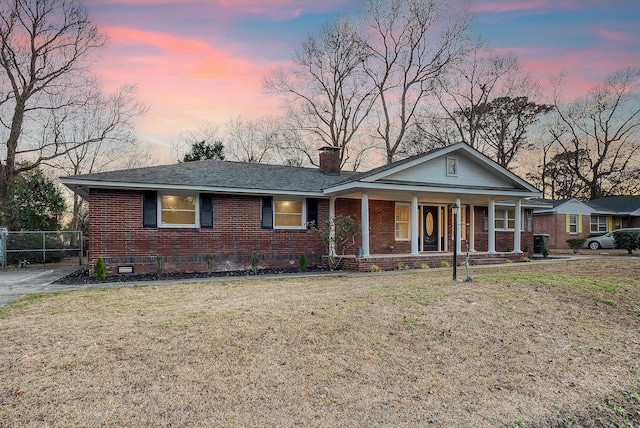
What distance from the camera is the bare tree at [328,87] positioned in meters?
29.5

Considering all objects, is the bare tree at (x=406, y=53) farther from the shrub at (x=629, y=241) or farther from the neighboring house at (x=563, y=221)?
the shrub at (x=629, y=241)

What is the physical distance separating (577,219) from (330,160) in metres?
21.0

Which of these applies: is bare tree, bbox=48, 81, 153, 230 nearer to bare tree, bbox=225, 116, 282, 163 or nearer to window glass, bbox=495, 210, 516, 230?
bare tree, bbox=225, 116, 282, 163

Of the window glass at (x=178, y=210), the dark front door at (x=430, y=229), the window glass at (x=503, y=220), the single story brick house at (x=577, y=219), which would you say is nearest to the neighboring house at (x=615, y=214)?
the single story brick house at (x=577, y=219)

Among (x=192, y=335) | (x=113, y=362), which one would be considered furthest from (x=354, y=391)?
(x=113, y=362)

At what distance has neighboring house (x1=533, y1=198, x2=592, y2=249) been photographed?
27.8m

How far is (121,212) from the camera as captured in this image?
12102 millimetres

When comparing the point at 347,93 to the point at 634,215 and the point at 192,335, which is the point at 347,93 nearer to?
the point at 634,215

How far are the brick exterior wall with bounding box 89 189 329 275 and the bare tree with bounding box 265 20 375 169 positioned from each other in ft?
53.6

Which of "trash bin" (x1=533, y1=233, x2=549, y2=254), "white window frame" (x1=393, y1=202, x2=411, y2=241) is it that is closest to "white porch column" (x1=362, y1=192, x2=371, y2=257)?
"white window frame" (x1=393, y1=202, x2=411, y2=241)

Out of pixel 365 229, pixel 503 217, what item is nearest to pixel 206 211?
pixel 365 229

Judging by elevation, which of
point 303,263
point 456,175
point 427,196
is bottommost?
point 303,263

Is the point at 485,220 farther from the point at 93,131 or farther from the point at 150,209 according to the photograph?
the point at 93,131

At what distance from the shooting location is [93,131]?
2566 cm
